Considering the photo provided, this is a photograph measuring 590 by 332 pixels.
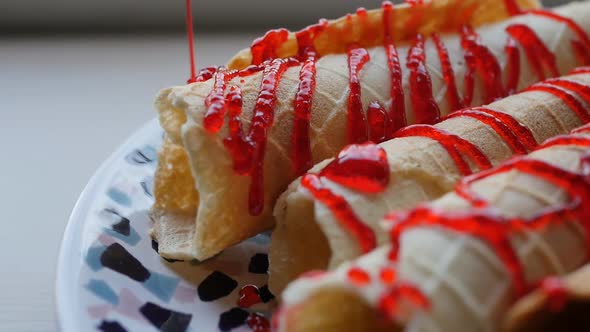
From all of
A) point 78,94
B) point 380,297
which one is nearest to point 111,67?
point 78,94

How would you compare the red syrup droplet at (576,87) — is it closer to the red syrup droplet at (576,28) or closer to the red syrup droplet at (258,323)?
the red syrup droplet at (576,28)

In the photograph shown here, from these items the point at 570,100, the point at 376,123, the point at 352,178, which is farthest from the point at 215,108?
the point at 570,100

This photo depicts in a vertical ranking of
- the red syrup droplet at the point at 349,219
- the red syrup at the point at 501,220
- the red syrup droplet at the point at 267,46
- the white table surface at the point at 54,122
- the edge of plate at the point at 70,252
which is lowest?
the white table surface at the point at 54,122

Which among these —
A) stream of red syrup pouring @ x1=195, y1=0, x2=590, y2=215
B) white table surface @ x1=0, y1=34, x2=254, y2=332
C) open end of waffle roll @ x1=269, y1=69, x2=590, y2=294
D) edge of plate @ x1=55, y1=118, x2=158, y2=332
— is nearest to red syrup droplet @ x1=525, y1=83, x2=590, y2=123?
stream of red syrup pouring @ x1=195, y1=0, x2=590, y2=215

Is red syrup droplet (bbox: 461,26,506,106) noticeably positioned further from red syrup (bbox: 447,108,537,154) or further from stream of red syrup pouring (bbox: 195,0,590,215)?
red syrup (bbox: 447,108,537,154)

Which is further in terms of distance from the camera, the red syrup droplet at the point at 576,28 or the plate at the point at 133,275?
the red syrup droplet at the point at 576,28

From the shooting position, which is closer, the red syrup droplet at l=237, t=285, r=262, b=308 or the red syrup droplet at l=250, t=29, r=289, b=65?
the red syrup droplet at l=237, t=285, r=262, b=308

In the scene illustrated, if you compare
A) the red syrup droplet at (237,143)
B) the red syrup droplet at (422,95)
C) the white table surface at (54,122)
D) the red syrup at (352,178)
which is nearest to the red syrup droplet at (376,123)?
the red syrup droplet at (422,95)

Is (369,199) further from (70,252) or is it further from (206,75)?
(70,252)
